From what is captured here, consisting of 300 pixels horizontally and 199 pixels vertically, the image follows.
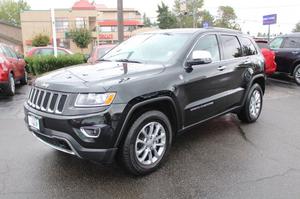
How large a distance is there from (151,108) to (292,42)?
30.0 ft

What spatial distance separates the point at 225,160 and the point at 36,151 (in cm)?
273

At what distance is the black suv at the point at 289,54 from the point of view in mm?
10758

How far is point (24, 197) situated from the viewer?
321cm

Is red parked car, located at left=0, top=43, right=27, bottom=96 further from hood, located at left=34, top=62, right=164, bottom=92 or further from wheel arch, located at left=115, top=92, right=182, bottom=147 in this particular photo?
wheel arch, located at left=115, top=92, right=182, bottom=147

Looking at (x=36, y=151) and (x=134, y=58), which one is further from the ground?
(x=134, y=58)

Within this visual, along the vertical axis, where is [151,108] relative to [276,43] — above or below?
below

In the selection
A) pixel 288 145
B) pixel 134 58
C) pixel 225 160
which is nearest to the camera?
pixel 225 160

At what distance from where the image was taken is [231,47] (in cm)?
525

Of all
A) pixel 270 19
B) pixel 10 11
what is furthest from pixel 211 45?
pixel 10 11

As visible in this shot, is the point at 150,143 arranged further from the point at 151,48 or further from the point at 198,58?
the point at 151,48

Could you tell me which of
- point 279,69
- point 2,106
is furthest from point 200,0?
point 2,106

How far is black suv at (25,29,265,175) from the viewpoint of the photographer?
10.5 ft

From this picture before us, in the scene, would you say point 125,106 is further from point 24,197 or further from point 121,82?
point 24,197

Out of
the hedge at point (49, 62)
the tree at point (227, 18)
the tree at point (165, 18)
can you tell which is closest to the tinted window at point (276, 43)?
the hedge at point (49, 62)
